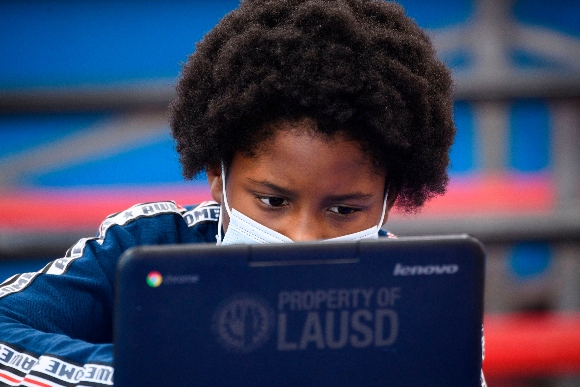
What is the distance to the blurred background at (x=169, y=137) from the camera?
2012mm

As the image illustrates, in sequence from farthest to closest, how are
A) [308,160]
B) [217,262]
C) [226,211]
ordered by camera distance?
1. [226,211]
2. [308,160]
3. [217,262]

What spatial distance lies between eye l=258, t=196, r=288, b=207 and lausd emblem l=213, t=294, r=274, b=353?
0.36 metres

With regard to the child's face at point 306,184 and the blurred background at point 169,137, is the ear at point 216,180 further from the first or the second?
the blurred background at point 169,137

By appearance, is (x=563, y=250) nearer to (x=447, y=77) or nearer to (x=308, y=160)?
(x=447, y=77)

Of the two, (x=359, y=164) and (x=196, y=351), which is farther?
(x=359, y=164)

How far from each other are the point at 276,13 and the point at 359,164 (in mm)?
204

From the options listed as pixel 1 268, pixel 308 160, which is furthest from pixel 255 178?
pixel 1 268

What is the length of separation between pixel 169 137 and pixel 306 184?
5.07 ft

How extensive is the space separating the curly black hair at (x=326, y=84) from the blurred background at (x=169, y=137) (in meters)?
1.08

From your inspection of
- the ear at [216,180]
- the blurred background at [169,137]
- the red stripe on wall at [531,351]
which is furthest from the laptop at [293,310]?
the blurred background at [169,137]

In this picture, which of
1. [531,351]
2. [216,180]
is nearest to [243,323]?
[216,180]

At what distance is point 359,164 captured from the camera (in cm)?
81

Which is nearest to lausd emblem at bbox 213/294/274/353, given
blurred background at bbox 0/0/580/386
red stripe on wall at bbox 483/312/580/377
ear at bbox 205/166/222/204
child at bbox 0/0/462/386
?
child at bbox 0/0/462/386

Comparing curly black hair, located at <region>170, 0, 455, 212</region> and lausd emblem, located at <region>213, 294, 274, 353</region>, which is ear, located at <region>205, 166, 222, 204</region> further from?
lausd emblem, located at <region>213, 294, 274, 353</region>
